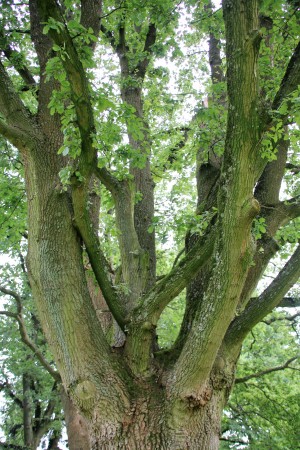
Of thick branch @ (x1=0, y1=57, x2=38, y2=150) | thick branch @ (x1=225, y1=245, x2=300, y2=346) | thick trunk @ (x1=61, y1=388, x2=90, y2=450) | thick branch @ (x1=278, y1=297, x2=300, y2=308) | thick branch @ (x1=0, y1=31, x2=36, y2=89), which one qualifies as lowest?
thick trunk @ (x1=61, y1=388, x2=90, y2=450)

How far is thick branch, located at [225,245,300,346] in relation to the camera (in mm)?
4074

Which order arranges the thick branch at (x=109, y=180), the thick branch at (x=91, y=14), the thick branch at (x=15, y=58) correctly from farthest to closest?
1. the thick branch at (x=91, y=14)
2. the thick branch at (x=15, y=58)
3. the thick branch at (x=109, y=180)

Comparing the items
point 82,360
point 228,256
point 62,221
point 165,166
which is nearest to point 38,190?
point 62,221

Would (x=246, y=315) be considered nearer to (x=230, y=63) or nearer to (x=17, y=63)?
(x=230, y=63)

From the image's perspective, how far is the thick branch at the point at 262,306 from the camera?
13.4ft

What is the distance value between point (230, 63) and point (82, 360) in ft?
8.72

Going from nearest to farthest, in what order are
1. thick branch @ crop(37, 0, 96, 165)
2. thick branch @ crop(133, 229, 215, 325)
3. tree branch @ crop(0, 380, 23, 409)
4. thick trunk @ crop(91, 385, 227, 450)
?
1. thick branch @ crop(37, 0, 96, 165)
2. thick trunk @ crop(91, 385, 227, 450)
3. thick branch @ crop(133, 229, 215, 325)
4. tree branch @ crop(0, 380, 23, 409)

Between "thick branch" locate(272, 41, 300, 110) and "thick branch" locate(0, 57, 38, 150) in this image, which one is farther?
"thick branch" locate(0, 57, 38, 150)

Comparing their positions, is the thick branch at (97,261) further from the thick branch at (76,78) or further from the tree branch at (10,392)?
the tree branch at (10,392)

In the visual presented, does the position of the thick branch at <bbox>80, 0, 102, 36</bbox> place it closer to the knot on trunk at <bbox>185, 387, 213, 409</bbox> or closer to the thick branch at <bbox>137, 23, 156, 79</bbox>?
the thick branch at <bbox>137, 23, 156, 79</bbox>

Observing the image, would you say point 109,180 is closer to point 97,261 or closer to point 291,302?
point 97,261

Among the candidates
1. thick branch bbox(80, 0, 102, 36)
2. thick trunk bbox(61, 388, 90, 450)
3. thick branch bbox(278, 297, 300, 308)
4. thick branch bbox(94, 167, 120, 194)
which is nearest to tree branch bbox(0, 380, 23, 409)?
thick trunk bbox(61, 388, 90, 450)

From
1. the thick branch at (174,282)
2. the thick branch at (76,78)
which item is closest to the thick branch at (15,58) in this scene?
the thick branch at (76,78)

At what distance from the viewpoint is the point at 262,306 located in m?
4.06
